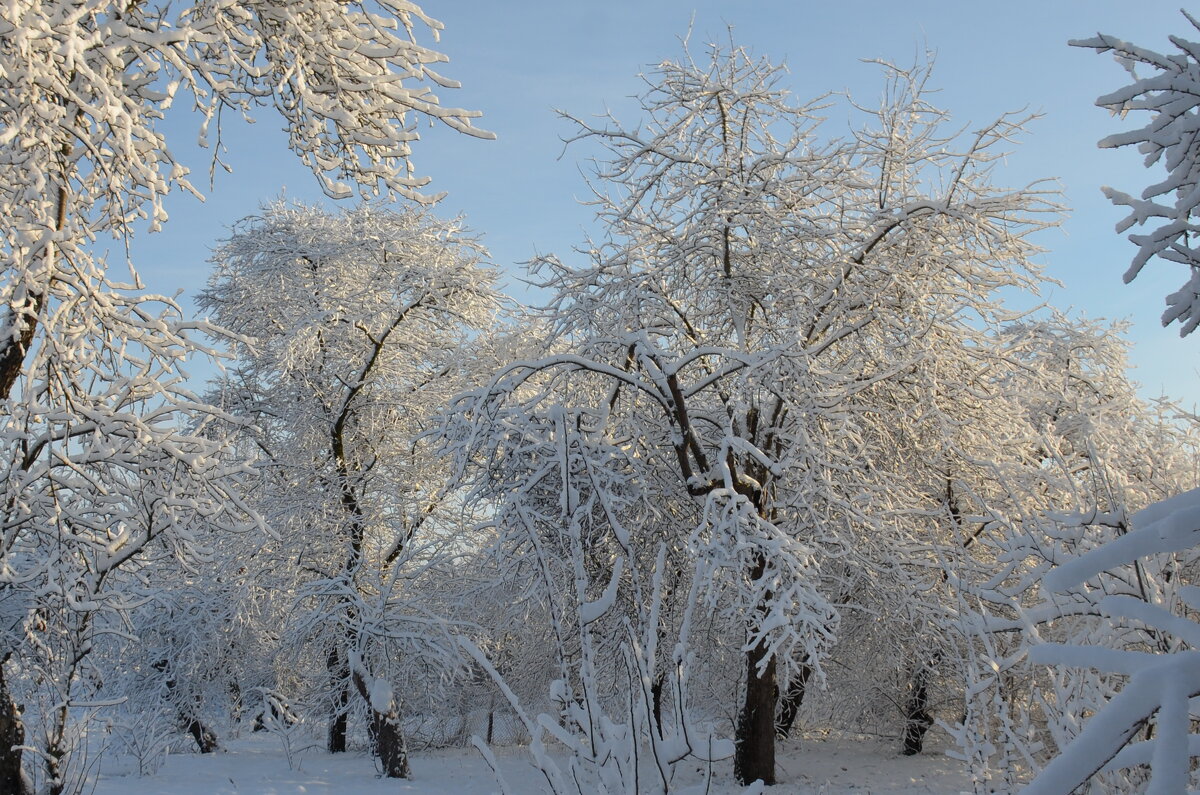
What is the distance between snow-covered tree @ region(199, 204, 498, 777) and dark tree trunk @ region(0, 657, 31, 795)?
534 cm

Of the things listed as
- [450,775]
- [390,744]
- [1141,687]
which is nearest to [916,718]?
[450,775]

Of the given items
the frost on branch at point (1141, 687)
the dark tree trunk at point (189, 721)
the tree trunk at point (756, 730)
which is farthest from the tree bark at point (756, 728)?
the dark tree trunk at point (189, 721)

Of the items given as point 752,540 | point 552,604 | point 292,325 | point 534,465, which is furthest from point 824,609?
point 292,325

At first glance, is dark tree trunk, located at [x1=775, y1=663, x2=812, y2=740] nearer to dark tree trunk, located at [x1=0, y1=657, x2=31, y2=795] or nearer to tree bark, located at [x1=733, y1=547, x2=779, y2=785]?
tree bark, located at [x1=733, y1=547, x2=779, y2=785]

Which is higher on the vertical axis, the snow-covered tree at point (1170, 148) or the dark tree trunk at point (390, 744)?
the snow-covered tree at point (1170, 148)

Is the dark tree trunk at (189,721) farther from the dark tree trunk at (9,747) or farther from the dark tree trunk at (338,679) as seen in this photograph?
the dark tree trunk at (9,747)

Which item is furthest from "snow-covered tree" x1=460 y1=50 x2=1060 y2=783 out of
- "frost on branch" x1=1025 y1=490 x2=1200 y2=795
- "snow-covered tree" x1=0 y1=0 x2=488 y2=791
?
"frost on branch" x1=1025 y1=490 x2=1200 y2=795

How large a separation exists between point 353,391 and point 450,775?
6.05m

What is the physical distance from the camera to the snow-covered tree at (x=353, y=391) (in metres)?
12.7

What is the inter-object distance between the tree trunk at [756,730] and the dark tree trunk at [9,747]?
703cm

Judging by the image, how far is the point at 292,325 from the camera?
13492mm

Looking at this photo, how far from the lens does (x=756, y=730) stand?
9.91 m

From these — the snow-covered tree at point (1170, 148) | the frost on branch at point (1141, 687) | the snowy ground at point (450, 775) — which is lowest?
the snowy ground at point (450, 775)

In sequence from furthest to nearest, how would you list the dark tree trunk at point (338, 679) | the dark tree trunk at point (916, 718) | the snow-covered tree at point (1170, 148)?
the dark tree trunk at point (338, 679) → the dark tree trunk at point (916, 718) → the snow-covered tree at point (1170, 148)
